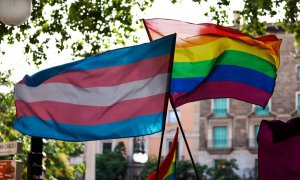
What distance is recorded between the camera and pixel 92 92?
7.27 meters

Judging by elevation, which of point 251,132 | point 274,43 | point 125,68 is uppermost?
point 251,132

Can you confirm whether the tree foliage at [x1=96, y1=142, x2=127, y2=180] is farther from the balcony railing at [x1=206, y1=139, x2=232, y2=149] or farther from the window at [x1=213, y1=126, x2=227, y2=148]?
the window at [x1=213, y1=126, x2=227, y2=148]

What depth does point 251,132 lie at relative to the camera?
2293 inches

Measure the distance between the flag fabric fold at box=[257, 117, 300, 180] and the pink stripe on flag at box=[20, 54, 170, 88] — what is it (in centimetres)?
125

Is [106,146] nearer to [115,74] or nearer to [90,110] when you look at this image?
[90,110]

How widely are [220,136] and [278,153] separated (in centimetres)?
5368

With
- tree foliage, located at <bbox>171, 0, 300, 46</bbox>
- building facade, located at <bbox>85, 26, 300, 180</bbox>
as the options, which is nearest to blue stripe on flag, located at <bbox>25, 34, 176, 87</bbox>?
tree foliage, located at <bbox>171, 0, 300, 46</bbox>

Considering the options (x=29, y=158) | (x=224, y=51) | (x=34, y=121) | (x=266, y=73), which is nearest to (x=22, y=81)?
(x=34, y=121)

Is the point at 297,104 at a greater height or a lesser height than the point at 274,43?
greater

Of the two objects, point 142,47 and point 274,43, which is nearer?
point 142,47

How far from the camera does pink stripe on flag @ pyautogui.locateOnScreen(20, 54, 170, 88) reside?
22.0 feet

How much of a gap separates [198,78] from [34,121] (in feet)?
6.18

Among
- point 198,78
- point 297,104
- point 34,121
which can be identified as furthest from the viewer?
point 297,104

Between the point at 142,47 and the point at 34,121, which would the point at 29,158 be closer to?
the point at 34,121
